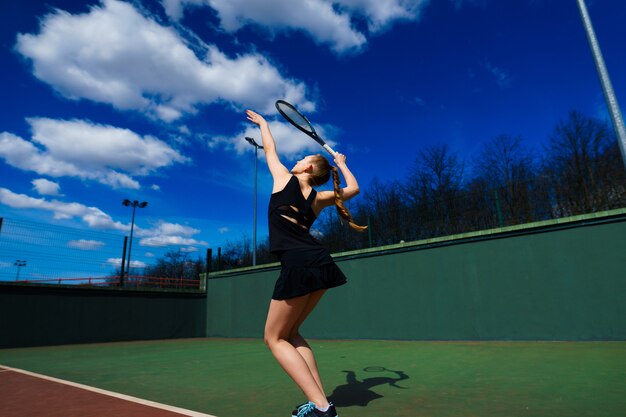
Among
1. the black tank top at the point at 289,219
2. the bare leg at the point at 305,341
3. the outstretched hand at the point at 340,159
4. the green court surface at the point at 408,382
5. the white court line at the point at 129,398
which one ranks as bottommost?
the green court surface at the point at 408,382

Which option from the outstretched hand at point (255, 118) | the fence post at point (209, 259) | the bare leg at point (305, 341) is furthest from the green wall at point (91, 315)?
the bare leg at point (305, 341)

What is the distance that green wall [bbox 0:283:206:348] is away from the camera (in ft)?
35.7

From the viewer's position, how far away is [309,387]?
2150 mm

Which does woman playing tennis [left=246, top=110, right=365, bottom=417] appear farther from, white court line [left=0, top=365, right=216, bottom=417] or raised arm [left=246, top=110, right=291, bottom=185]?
white court line [left=0, top=365, right=216, bottom=417]

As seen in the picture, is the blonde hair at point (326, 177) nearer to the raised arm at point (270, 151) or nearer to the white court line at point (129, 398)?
the raised arm at point (270, 151)

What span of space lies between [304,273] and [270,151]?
0.97 metres

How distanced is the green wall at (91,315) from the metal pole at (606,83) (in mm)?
13963

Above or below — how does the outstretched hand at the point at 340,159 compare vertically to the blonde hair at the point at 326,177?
above

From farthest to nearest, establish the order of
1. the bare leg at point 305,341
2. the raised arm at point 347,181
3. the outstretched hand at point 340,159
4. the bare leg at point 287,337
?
the outstretched hand at point 340,159, the raised arm at point 347,181, the bare leg at point 305,341, the bare leg at point 287,337

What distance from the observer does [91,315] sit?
12.3 metres

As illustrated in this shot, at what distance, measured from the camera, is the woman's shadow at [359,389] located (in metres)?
3.17

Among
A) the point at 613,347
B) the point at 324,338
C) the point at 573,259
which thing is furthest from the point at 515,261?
the point at 324,338

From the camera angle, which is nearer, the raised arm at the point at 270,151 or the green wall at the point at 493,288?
the raised arm at the point at 270,151

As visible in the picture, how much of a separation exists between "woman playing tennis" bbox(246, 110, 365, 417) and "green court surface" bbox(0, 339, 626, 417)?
82cm
